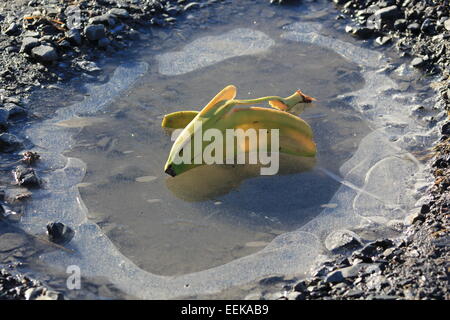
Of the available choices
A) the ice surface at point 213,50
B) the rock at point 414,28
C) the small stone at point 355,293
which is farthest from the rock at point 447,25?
the small stone at point 355,293

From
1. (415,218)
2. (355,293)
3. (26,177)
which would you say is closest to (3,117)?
(26,177)

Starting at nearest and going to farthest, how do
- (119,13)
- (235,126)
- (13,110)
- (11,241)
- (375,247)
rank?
(375,247), (11,241), (235,126), (13,110), (119,13)

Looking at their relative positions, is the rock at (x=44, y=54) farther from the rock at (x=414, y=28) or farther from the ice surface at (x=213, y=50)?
the rock at (x=414, y=28)

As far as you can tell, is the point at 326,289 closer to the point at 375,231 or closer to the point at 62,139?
the point at 375,231

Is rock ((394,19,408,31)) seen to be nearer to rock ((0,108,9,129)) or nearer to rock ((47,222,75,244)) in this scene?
rock ((0,108,9,129))

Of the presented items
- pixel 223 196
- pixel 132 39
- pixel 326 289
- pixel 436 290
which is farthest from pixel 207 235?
pixel 132 39

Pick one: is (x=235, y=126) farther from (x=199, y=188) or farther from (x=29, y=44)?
(x=29, y=44)

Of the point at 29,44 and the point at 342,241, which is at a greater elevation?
the point at 29,44
